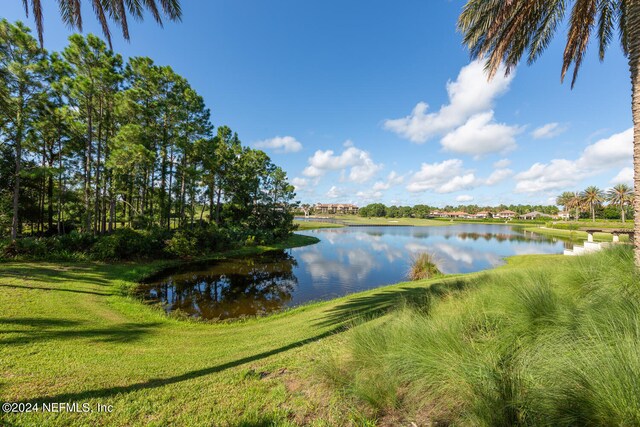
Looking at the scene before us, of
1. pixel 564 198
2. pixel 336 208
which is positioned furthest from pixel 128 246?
pixel 336 208

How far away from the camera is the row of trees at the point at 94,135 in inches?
510

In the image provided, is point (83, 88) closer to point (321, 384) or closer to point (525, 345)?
point (321, 384)

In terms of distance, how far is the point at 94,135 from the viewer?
18.7 meters

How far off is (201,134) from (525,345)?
2497 cm

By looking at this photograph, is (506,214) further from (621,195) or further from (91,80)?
(91,80)

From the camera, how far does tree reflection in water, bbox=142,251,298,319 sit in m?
9.88

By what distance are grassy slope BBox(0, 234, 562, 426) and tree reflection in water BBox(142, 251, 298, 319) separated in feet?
5.44

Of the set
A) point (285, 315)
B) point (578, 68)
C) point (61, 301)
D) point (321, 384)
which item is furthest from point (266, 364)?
point (578, 68)

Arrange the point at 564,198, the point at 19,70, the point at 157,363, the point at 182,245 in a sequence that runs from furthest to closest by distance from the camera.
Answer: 1. the point at 564,198
2. the point at 182,245
3. the point at 19,70
4. the point at 157,363

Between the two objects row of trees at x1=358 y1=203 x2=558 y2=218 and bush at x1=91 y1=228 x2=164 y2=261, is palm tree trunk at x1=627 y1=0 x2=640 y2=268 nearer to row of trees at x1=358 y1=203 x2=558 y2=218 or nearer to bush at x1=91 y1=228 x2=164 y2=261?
bush at x1=91 y1=228 x2=164 y2=261

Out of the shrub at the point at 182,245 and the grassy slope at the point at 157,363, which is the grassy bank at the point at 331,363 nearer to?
the grassy slope at the point at 157,363

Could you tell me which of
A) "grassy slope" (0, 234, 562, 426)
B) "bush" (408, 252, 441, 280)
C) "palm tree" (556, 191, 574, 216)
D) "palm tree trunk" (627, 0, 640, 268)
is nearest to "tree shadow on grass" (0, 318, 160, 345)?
"grassy slope" (0, 234, 562, 426)

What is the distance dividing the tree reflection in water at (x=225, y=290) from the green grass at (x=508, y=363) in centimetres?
764

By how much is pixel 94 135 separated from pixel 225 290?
1735cm
